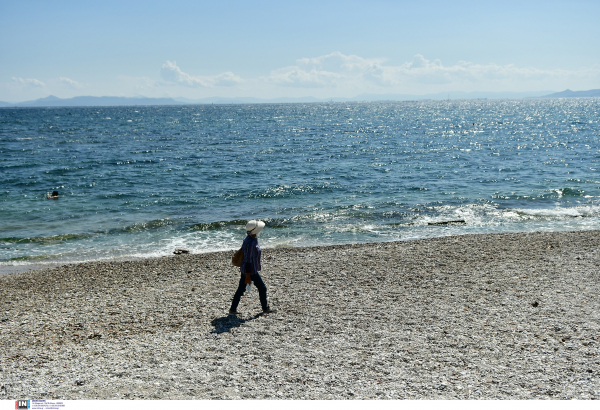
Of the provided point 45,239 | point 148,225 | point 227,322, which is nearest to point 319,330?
point 227,322

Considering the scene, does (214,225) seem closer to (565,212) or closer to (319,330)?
(319,330)

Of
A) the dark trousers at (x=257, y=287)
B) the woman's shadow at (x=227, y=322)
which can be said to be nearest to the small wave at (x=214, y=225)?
the dark trousers at (x=257, y=287)

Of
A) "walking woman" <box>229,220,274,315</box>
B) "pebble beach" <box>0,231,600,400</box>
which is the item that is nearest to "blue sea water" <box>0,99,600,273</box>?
"pebble beach" <box>0,231,600,400</box>

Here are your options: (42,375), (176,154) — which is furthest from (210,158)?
(42,375)

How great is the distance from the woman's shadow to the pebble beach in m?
0.05

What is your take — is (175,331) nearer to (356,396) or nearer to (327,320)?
(327,320)

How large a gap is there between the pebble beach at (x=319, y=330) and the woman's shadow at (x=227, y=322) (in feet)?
0.15

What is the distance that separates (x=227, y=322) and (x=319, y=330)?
2083mm

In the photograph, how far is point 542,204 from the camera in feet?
86.0

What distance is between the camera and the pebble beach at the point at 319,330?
23.7 feet

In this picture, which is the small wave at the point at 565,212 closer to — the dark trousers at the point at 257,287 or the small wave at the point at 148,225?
the dark trousers at the point at 257,287

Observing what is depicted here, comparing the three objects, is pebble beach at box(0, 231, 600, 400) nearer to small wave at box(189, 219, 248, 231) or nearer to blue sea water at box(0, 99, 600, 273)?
blue sea water at box(0, 99, 600, 273)

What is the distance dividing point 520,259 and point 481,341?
710cm

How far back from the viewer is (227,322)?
9953mm
